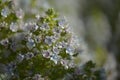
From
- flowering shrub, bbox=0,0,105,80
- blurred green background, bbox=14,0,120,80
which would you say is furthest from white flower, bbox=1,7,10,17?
blurred green background, bbox=14,0,120,80

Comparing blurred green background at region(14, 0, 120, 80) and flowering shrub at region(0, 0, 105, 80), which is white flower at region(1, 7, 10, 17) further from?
blurred green background at region(14, 0, 120, 80)

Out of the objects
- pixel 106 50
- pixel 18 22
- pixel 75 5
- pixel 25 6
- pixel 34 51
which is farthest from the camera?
pixel 75 5

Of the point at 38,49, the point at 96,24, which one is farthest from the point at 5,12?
the point at 96,24

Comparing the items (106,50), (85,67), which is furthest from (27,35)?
(106,50)

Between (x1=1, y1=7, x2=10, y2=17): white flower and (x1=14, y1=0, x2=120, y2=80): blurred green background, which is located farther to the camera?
(x1=14, y1=0, x2=120, y2=80): blurred green background

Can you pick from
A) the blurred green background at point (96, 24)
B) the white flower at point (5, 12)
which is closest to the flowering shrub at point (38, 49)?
the white flower at point (5, 12)

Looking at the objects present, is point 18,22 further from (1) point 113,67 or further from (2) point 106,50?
(2) point 106,50

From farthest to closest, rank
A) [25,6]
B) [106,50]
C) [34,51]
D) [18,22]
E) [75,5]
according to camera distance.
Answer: [75,5]
[106,50]
[25,6]
[18,22]
[34,51]

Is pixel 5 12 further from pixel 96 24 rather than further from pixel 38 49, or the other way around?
pixel 96 24

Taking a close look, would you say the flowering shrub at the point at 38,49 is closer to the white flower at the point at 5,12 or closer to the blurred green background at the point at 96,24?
the white flower at the point at 5,12
